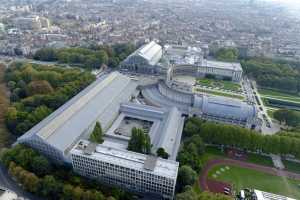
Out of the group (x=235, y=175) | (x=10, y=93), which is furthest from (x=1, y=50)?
(x=235, y=175)

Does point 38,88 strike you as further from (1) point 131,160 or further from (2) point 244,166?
(2) point 244,166

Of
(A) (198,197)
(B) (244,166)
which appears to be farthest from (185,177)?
(B) (244,166)

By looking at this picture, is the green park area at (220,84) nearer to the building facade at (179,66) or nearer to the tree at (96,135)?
the building facade at (179,66)

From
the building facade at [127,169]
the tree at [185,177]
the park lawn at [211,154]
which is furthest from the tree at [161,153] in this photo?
the park lawn at [211,154]

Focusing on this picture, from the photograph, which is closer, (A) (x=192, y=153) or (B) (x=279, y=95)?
(A) (x=192, y=153)

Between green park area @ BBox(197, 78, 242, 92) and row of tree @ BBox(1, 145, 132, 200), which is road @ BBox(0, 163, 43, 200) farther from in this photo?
green park area @ BBox(197, 78, 242, 92)

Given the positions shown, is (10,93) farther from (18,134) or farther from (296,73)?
(296,73)
